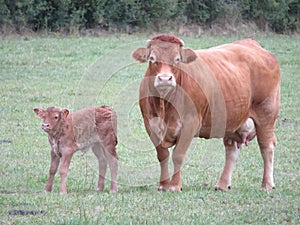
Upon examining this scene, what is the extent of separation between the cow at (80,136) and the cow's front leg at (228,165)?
1216mm

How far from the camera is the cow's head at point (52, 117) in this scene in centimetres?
883

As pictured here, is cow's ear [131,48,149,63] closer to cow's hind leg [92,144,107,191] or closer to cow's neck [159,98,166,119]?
cow's neck [159,98,166,119]

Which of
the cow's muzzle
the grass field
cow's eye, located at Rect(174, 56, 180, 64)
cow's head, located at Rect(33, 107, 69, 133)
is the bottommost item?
the grass field

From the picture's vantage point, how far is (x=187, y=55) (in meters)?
8.62

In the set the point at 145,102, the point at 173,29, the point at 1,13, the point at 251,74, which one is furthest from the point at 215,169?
the point at 173,29

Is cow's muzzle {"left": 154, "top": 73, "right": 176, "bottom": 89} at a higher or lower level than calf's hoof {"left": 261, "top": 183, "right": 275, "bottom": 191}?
higher

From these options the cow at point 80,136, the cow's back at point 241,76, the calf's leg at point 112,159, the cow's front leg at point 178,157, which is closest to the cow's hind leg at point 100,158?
the cow at point 80,136

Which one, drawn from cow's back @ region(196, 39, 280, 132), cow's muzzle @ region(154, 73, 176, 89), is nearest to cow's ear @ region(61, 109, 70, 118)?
cow's muzzle @ region(154, 73, 176, 89)

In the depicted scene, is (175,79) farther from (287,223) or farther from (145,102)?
(287,223)

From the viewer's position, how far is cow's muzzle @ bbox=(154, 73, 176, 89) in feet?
26.7

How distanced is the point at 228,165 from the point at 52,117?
85.4 inches

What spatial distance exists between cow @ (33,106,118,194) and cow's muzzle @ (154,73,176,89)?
3.99ft

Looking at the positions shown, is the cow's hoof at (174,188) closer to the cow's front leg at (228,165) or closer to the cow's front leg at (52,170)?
the cow's front leg at (228,165)

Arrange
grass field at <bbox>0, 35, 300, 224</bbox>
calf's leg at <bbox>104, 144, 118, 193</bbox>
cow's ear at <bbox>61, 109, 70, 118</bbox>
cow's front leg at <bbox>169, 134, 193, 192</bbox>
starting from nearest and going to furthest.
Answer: grass field at <bbox>0, 35, 300, 224</bbox> → cow's front leg at <bbox>169, 134, 193, 192</bbox> → cow's ear at <bbox>61, 109, 70, 118</bbox> → calf's leg at <bbox>104, 144, 118, 193</bbox>
